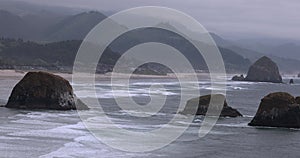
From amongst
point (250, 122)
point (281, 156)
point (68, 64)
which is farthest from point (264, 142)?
point (68, 64)

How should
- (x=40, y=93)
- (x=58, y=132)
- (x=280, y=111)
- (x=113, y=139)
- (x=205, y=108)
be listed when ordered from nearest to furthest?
(x=113, y=139) < (x=58, y=132) < (x=280, y=111) < (x=40, y=93) < (x=205, y=108)

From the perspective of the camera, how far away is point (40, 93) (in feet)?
172

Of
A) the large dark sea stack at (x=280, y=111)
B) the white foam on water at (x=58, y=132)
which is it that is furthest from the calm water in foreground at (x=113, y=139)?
the large dark sea stack at (x=280, y=111)

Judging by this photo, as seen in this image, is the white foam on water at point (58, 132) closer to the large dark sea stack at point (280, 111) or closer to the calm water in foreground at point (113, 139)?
the calm water in foreground at point (113, 139)

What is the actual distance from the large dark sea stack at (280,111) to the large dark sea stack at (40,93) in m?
17.9

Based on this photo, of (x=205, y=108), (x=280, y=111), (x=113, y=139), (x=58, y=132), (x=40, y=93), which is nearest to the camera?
(x=113, y=139)

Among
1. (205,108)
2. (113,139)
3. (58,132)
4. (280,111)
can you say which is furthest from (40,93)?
(280,111)

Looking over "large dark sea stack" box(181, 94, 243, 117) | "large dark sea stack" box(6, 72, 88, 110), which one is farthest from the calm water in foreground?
"large dark sea stack" box(181, 94, 243, 117)

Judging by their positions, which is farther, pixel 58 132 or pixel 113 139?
pixel 58 132

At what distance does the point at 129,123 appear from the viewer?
46.9 m

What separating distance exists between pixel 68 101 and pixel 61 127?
1348 cm

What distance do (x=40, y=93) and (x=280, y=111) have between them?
21153 millimetres

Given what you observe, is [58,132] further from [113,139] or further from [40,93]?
[40,93]

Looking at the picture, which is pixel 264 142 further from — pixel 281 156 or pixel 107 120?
pixel 107 120
